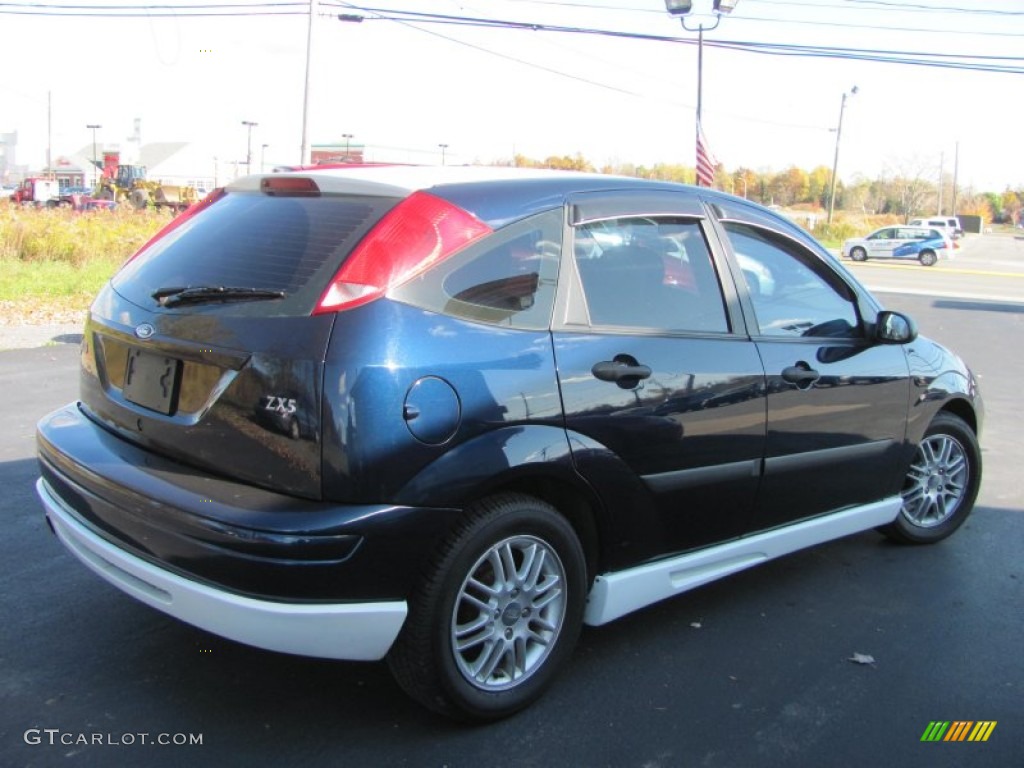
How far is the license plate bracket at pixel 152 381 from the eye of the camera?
2.83 metres

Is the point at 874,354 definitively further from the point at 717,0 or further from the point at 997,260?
the point at 997,260

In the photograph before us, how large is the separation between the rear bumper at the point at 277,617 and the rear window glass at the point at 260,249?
821 mm

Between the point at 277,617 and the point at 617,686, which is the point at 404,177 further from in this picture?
the point at 617,686

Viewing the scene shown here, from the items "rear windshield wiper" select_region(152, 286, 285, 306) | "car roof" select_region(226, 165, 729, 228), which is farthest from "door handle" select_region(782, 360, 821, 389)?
"rear windshield wiper" select_region(152, 286, 285, 306)

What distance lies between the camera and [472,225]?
2.87 m

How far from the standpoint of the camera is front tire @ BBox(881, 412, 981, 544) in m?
4.66

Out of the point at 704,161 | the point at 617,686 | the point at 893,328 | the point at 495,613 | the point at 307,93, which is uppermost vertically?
the point at 307,93

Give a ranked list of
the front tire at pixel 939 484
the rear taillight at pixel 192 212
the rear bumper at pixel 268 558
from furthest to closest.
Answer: the front tire at pixel 939 484 < the rear taillight at pixel 192 212 < the rear bumper at pixel 268 558

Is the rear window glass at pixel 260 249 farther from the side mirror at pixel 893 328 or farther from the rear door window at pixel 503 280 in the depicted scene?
the side mirror at pixel 893 328

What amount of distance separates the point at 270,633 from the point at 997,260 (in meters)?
51.9

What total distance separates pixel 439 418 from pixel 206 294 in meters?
0.88

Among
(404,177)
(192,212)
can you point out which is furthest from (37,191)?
(404,177)

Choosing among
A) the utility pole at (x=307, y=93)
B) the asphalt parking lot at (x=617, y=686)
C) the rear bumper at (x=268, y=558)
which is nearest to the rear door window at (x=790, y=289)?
the asphalt parking lot at (x=617, y=686)

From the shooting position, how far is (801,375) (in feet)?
12.1
